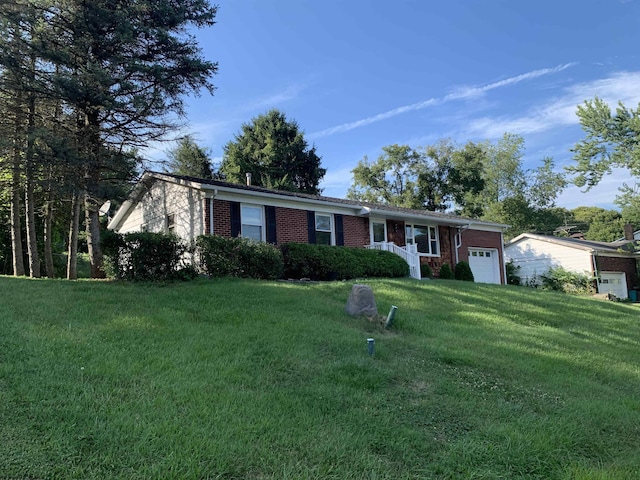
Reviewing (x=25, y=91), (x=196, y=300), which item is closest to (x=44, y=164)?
(x=25, y=91)

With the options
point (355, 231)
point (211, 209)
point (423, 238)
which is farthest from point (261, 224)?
point (423, 238)

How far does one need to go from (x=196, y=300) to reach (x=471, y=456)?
5.62m

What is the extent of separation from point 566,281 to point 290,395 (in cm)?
2562

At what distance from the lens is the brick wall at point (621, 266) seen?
2595 centimetres

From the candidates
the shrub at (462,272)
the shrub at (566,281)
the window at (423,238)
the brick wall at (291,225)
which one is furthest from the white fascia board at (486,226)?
the brick wall at (291,225)

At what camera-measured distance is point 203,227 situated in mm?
13203

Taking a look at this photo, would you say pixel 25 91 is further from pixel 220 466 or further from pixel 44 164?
pixel 220 466

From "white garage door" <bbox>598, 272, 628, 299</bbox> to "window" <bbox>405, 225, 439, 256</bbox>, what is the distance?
12457 millimetres

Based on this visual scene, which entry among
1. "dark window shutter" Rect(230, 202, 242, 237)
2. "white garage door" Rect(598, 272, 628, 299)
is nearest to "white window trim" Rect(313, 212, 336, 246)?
"dark window shutter" Rect(230, 202, 242, 237)

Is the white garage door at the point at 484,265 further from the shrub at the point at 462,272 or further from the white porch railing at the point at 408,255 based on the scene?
the white porch railing at the point at 408,255

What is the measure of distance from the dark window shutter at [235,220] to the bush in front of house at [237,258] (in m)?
1.58

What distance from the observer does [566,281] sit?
25.6 meters

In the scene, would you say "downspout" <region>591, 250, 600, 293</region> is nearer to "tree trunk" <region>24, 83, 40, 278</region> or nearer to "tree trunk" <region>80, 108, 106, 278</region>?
"tree trunk" <region>80, 108, 106, 278</region>

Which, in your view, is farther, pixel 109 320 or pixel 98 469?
pixel 109 320
